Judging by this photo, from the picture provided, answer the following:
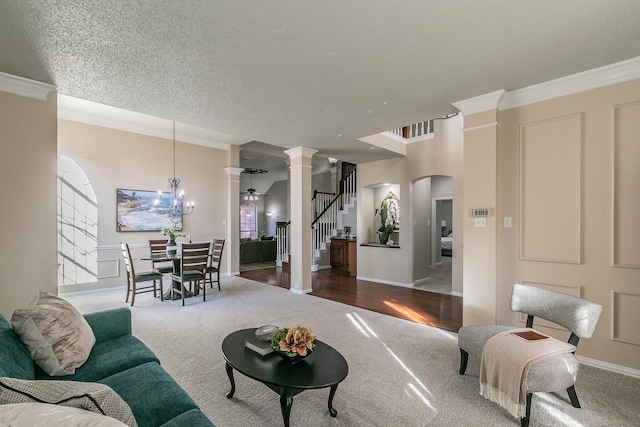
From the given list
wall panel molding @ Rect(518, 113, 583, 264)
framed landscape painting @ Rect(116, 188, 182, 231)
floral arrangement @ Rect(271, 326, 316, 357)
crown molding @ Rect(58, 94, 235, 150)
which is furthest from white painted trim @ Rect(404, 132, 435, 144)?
framed landscape painting @ Rect(116, 188, 182, 231)

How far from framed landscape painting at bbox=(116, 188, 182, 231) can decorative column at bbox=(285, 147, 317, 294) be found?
106 inches

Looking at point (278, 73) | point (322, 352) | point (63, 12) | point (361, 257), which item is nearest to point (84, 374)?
point (322, 352)

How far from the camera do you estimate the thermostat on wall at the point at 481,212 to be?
321cm

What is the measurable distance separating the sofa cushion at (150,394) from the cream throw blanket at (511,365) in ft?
6.33

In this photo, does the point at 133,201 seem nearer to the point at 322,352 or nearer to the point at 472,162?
the point at 322,352

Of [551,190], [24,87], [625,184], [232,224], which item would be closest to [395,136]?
[551,190]

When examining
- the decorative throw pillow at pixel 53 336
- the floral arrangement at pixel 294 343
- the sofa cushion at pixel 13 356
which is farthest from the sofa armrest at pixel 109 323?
the floral arrangement at pixel 294 343

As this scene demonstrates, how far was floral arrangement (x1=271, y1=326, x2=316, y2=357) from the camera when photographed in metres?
1.93

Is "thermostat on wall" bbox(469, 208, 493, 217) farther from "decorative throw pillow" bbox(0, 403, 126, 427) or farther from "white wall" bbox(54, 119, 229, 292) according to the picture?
"white wall" bbox(54, 119, 229, 292)

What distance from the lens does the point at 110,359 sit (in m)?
1.87

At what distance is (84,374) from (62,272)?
453cm

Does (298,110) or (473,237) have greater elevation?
(298,110)

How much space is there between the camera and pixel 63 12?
78.8 inches

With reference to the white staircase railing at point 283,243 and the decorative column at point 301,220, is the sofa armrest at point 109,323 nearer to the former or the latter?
the decorative column at point 301,220
